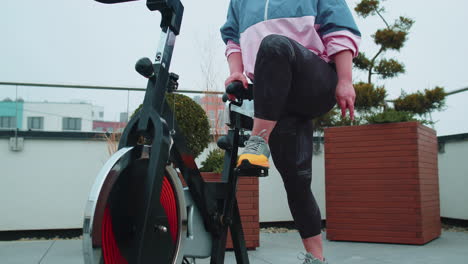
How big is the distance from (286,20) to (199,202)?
2.27 feet

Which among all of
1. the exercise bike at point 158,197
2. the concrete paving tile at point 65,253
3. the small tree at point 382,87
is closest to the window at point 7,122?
the concrete paving tile at point 65,253

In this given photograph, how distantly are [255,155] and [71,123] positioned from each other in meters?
3.29

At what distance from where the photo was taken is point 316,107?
1390 mm

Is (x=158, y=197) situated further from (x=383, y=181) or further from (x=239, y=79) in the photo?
(x=383, y=181)

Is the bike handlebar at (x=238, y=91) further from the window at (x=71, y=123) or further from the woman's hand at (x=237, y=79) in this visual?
the window at (x=71, y=123)

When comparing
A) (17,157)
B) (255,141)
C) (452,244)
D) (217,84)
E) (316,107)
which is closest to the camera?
(255,141)

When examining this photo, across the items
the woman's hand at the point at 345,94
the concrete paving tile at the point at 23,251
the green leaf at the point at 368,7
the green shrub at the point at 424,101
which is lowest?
the concrete paving tile at the point at 23,251

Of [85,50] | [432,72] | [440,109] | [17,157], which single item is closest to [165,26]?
[17,157]

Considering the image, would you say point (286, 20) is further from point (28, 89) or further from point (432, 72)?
point (432, 72)

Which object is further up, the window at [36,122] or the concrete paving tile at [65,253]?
the window at [36,122]

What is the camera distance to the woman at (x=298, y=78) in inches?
49.1

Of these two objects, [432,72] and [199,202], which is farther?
[432,72]

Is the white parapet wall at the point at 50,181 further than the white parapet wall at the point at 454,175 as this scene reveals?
No

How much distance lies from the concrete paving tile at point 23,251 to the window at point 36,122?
1062mm
